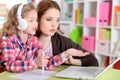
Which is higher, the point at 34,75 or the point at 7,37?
the point at 7,37

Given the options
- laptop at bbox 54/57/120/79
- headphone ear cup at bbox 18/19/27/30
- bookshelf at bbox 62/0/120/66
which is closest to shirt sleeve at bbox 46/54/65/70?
laptop at bbox 54/57/120/79

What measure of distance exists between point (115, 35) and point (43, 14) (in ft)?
6.15

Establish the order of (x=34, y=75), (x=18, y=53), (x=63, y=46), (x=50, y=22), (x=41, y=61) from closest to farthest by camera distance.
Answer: (x=34, y=75)
(x=41, y=61)
(x=18, y=53)
(x=50, y=22)
(x=63, y=46)

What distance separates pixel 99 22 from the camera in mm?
3584

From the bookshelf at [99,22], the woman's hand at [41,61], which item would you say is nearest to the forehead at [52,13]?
the woman's hand at [41,61]

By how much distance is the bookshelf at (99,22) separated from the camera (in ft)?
10.9

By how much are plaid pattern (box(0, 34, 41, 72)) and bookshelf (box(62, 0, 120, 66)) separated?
194cm

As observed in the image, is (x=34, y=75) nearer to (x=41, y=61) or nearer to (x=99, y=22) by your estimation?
(x=41, y=61)

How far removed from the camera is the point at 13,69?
1368 mm

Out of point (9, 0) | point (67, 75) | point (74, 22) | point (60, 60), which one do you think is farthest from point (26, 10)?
point (74, 22)

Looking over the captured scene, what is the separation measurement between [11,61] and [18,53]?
4.2 inches

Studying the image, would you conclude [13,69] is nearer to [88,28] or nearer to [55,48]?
[55,48]

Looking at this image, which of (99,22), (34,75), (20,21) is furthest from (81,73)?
(99,22)

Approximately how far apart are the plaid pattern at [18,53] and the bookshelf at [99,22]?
1936 mm
